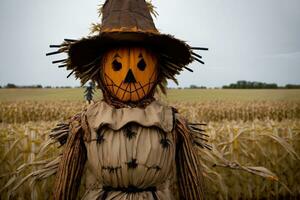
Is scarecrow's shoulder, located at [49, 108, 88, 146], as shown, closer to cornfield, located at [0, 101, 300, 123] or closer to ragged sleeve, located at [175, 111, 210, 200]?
ragged sleeve, located at [175, 111, 210, 200]

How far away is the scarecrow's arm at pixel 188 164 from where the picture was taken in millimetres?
2818

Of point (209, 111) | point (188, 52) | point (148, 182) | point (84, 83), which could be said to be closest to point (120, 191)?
point (148, 182)

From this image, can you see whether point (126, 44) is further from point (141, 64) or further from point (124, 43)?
point (141, 64)

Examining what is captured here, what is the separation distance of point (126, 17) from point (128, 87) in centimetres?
50

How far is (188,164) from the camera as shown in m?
2.84

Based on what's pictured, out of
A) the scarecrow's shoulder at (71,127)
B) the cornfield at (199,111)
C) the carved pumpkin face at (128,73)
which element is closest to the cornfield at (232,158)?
the scarecrow's shoulder at (71,127)

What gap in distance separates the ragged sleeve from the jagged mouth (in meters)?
0.32

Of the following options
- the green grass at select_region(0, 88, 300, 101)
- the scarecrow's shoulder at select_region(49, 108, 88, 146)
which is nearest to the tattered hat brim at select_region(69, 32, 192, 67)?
the scarecrow's shoulder at select_region(49, 108, 88, 146)

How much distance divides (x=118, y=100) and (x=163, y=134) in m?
0.39

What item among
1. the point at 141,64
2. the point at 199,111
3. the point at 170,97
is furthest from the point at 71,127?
the point at 170,97

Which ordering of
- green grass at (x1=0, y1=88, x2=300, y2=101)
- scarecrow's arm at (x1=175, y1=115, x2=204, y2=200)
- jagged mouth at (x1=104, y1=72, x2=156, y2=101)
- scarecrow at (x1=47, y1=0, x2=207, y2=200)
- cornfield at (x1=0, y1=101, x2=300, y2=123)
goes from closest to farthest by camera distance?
1. scarecrow at (x1=47, y1=0, x2=207, y2=200)
2. jagged mouth at (x1=104, y1=72, x2=156, y2=101)
3. scarecrow's arm at (x1=175, y1=115, x2=204, y2=200)
4. cornfield at (x1=0, y1=101, x2=300, y2=123)
5. green grass at (x1=0, y1=88, x2=300, y2=101)

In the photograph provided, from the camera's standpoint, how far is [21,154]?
15.9 ft

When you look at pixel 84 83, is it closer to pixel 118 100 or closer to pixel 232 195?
pixel 118 100

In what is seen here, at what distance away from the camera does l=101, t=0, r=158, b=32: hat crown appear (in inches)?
107
